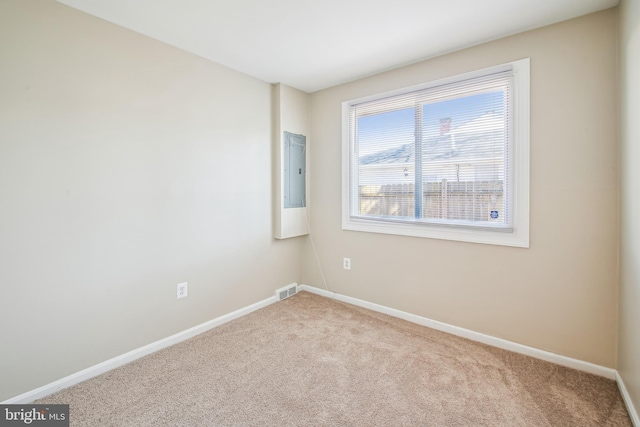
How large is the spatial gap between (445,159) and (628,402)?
196 cm

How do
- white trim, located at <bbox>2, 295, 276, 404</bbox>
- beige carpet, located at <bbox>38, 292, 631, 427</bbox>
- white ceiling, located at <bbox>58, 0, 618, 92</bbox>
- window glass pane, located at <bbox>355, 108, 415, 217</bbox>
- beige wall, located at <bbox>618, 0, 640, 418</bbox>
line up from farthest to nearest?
1. window glass pane, located at <bbox>355, 108, 415, 217</bbox>
2. white ceiling, located at <bbox>58, 0, 618, 92</bbox>
3. white trim, located at <bbox>2, 295, 276, 404</bbox>
4. beige carpet, located at <bbox>38, 292, 631, 427</bbox>
5. beige wall, located at <bbox>618, 0, 640, 418</bbox>

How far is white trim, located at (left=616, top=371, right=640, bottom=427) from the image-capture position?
153 centimetres

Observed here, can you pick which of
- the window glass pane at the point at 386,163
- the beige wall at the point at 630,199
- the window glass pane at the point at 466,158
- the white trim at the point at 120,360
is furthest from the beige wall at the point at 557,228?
the white trim at the point at 120,360

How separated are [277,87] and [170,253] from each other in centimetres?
206

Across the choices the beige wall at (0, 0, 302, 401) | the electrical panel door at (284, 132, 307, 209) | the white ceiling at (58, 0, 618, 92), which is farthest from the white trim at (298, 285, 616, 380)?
the white ceiling at (58, 0, 618, 92)

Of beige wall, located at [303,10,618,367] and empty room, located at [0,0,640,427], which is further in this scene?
beige wall, located at [303,10,618,367]

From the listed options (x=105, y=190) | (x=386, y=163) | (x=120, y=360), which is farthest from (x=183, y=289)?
(x=386, y=163)

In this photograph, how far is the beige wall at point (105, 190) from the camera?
172cm

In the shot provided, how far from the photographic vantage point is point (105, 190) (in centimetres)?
205

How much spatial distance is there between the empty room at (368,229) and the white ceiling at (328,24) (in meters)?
0.02

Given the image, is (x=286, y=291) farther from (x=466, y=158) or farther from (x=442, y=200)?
(x=466, y=158)

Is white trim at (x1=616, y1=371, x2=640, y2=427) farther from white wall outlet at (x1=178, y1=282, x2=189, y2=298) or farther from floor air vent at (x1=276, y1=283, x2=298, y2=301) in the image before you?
white wall outlet at (x1=178, y1=282, x2=189, y2=298)

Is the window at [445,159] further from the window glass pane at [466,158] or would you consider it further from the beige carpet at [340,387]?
the beige carpet at [340,387]

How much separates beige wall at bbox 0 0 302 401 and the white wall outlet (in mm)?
55
